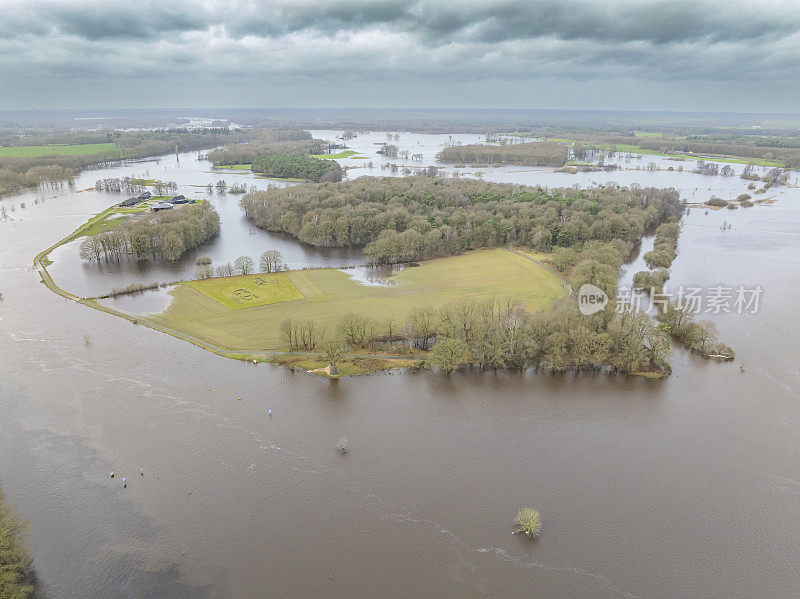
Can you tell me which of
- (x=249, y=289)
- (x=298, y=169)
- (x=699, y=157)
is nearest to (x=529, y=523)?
(x=249, y=289)

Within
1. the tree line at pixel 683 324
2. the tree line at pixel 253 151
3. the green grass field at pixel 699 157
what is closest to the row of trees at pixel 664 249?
the tree line at pixel 683 324

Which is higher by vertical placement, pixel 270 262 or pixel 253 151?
pixel 253 151

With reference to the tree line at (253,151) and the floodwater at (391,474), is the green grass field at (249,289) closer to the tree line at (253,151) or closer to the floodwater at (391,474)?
the floodwater at (391,474)

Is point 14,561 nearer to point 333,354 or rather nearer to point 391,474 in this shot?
point 391,474

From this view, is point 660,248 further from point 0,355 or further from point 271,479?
point 0,355

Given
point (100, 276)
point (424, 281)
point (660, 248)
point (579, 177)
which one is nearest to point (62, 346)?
point (100, 276)

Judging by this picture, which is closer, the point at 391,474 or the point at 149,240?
the point at 391,474
